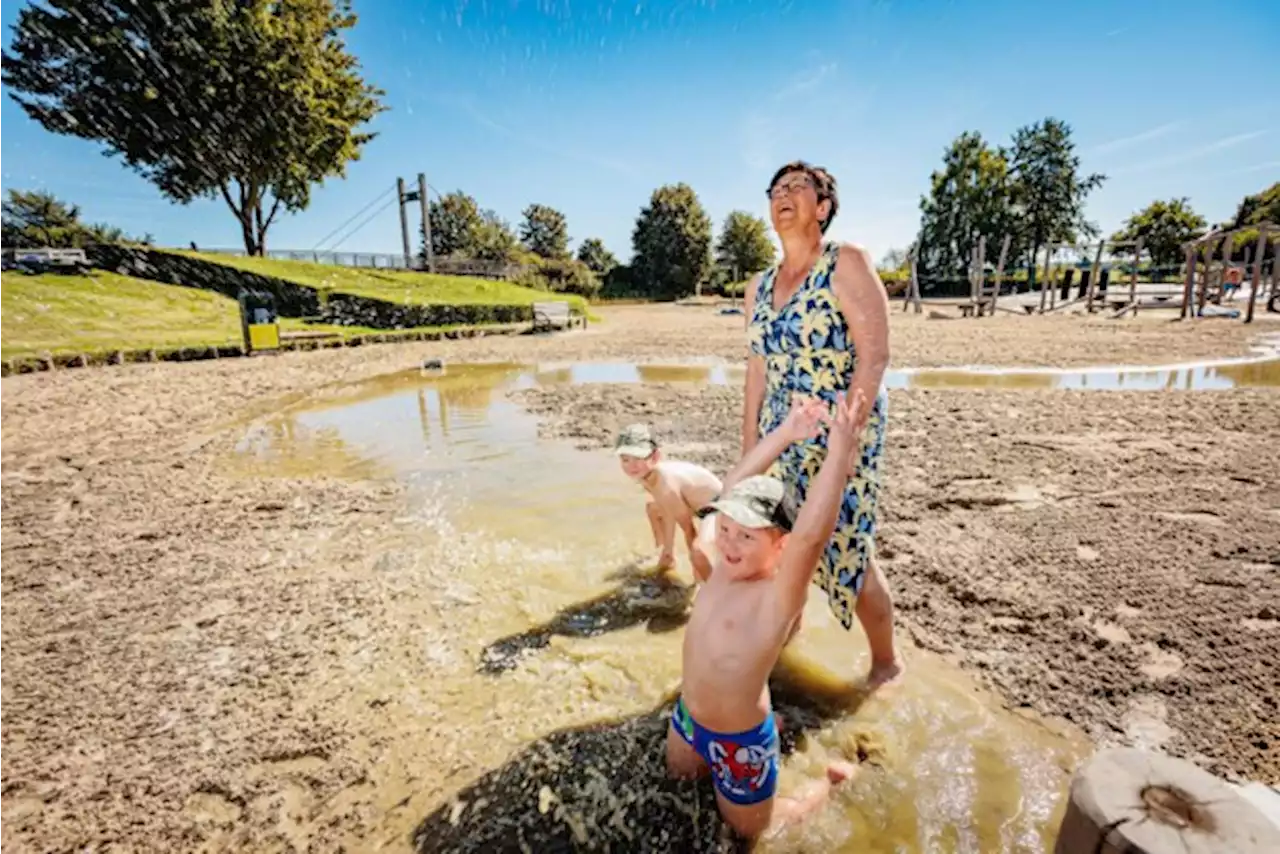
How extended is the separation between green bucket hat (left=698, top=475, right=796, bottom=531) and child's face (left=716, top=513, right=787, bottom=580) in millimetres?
46

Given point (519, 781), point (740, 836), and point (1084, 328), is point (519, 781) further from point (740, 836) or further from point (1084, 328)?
point (1084, 328)

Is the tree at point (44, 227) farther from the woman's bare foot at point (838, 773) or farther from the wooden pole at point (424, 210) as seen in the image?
the woman's bare foot at point (838, 773)

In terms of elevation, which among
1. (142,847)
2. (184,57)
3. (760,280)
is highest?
(184,57)

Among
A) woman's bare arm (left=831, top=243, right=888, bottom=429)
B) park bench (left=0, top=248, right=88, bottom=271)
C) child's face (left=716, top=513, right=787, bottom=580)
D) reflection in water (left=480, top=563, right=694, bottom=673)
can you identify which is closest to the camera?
child's face (left=716, top=513, right=787, bottom=580)

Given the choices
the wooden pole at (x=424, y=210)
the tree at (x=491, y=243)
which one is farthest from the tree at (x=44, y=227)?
the tree at (x=491, y=243)

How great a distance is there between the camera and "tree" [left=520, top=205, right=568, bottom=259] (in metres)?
76.8

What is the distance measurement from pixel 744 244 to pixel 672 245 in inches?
463

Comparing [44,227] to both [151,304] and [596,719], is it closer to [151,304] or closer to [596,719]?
[151,304]

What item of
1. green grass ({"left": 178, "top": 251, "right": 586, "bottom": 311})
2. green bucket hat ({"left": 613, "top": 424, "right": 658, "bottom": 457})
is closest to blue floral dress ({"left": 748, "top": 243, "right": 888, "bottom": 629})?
green bucket hat ({"left": 613, "top": 424, "right": 658, "bottom": 457})

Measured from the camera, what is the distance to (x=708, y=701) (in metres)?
2.16

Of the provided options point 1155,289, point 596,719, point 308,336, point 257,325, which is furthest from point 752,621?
point 1155,289

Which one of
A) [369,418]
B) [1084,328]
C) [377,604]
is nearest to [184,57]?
[369,418]

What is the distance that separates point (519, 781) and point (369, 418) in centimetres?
819

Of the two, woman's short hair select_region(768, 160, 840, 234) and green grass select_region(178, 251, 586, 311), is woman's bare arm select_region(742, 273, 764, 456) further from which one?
green grass select_region(178, 251, 586, 311)
